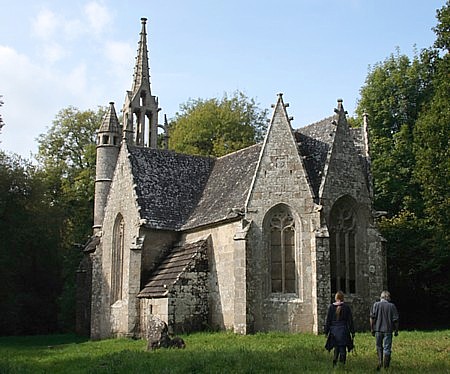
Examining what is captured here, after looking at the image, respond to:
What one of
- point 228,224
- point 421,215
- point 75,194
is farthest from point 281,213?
point 75,194

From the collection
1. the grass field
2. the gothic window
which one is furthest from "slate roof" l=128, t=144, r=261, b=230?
the grass field

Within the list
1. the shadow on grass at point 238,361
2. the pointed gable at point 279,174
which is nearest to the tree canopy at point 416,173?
the pointed gable at point 279,174

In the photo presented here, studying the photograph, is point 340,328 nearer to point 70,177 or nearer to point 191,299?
point 191,299

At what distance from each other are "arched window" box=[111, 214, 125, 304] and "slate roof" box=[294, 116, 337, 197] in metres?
10.7

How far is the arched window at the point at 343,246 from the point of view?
24.8 m

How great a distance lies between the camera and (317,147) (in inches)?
1029

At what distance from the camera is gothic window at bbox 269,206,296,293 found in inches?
958

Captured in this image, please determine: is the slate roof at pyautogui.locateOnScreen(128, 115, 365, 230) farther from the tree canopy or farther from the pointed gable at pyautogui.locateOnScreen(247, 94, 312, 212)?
the tree canopy

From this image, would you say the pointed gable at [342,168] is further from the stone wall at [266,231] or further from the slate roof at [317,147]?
the stone wall at [266,231]

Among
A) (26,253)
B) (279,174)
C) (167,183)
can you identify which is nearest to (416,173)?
(279,174)

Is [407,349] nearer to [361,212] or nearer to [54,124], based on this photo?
[361,212]

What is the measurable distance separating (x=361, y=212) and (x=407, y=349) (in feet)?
28.9

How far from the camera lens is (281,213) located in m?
24.8

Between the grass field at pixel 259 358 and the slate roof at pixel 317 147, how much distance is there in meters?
6.57
